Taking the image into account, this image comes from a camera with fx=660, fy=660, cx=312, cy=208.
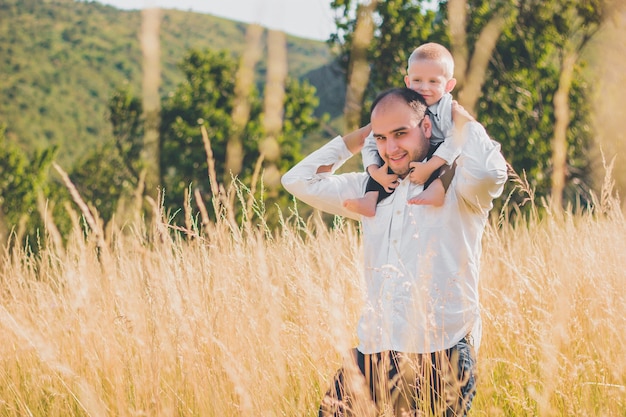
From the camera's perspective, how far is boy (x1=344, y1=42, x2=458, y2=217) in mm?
2225

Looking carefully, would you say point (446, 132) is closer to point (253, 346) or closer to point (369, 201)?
point (369, 201)

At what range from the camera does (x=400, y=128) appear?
2252 millimetres

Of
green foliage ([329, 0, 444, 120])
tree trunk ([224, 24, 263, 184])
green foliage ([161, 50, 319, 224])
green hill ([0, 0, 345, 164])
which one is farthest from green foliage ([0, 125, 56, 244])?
green hill ([0, 0, 345, 164])

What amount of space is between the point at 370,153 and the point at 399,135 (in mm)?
265

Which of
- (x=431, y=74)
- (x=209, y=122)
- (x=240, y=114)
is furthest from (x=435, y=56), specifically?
(x=209, y=122)

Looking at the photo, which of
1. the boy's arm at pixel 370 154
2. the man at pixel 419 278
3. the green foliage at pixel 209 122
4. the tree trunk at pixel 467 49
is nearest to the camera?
the man at pixel 419 278

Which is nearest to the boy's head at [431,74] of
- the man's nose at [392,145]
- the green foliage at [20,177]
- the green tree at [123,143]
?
the man's nose at [392,145]

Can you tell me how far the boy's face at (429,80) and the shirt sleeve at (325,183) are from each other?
38cm

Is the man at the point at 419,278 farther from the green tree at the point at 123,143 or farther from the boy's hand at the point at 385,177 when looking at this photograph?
the green tree at the point at 123,143

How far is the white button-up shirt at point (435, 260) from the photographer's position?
6.98ft

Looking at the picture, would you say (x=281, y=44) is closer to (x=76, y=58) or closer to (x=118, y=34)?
(x=76, y=58)

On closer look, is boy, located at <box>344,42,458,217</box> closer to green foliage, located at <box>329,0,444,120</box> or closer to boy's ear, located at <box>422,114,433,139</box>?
boy's ear, located at <box>422,114,433,139</box>

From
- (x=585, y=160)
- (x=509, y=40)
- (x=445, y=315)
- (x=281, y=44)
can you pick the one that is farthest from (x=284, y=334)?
(x=585, y=160)

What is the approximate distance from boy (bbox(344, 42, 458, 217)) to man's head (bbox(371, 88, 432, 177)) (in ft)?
0.14
